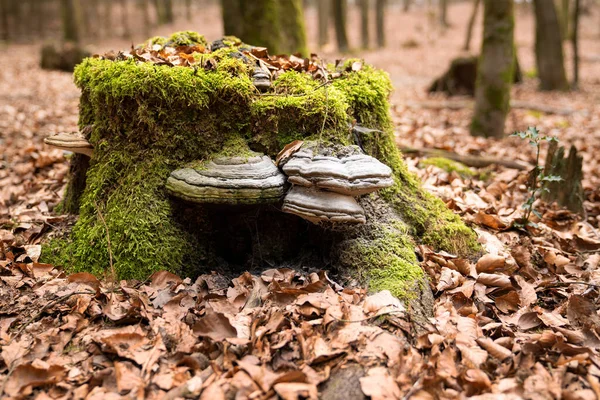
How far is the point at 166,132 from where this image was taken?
141 inches

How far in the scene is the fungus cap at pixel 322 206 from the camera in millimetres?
3064

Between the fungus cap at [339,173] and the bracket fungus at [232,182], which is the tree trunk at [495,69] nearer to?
the fungus cap at [339,173]

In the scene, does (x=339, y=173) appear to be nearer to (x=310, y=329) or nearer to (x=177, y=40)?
(x=310, y=329)

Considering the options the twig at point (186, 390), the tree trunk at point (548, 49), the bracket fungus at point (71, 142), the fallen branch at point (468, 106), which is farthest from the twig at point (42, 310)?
the tree trunk at point (548, 49)

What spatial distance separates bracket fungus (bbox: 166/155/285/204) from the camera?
3.16 metres

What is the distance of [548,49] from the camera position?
15.4 metres

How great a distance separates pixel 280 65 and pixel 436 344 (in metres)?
2.72

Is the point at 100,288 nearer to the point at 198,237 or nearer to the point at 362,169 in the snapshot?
the point at 198,237

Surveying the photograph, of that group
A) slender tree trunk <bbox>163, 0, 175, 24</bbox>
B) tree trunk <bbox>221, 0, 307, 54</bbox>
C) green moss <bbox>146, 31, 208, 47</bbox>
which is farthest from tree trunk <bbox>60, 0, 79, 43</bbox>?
slender tree trunk <bbox>163, 0, 175, 24</bbox>

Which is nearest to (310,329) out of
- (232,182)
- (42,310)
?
(232,182)

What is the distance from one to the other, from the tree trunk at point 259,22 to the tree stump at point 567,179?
493 cm

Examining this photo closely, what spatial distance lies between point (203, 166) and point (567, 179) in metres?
4.28

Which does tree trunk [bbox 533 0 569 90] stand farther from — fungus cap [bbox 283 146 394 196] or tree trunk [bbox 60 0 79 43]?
tree trunk [bbox 60 0 79 43]

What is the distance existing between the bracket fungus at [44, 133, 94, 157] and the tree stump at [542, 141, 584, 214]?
4.82 m
